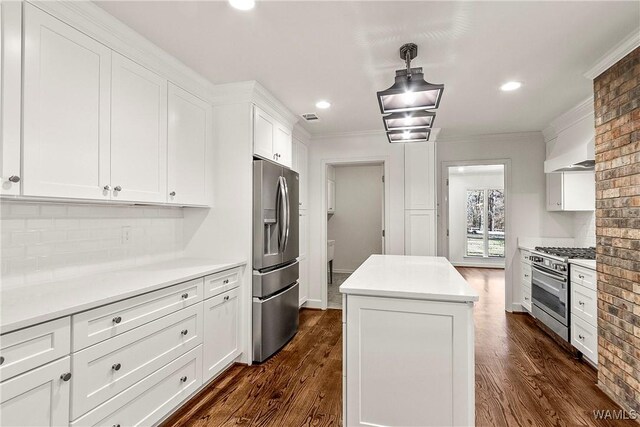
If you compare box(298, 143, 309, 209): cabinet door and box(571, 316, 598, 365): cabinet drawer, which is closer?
box(571, 316, 598, 365): cabinet drawer

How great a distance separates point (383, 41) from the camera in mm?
2146

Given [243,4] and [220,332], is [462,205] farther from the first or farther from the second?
[243,4]

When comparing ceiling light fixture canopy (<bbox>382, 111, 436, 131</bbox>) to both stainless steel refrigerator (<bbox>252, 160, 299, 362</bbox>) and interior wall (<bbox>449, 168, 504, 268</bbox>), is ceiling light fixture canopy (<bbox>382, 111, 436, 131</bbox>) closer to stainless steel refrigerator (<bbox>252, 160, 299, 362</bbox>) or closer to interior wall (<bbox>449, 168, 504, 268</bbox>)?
stainless steel refrigerator (<bbox>252, 160, 299, 362</bbox>)

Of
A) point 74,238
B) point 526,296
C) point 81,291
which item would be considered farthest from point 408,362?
point 526,296

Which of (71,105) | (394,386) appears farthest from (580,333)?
(71,105)

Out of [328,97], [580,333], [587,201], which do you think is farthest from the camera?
[587,201]

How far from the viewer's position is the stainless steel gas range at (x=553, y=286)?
3117 mm

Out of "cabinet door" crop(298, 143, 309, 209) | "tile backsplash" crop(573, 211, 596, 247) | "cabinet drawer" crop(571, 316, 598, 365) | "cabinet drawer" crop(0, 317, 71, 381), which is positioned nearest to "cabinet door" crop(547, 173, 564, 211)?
"tile backsplash" crop(573, 211, 596, 247)

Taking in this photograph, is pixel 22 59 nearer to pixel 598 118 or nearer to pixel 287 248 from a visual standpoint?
pixel 287 248

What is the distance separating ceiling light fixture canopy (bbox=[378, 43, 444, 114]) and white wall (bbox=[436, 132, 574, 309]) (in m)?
3.22

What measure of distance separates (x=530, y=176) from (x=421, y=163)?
1.55m

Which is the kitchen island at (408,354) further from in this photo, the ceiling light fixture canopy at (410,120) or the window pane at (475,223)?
the window pane at (475,223)

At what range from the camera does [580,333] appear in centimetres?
288

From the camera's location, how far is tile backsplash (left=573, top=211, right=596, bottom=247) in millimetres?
3799
